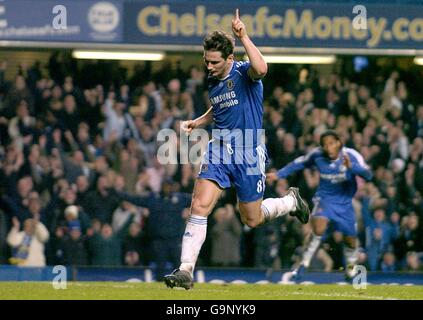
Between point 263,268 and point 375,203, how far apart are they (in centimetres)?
248

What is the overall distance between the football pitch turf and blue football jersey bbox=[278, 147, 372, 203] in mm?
1541

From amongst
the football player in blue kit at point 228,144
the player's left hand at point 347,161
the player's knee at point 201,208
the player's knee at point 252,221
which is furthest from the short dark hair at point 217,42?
the player's left hand at point 347,161

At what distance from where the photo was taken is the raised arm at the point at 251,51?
946 cm

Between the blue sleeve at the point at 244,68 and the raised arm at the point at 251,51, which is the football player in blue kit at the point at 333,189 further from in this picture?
the raised arm at the point at 251,51

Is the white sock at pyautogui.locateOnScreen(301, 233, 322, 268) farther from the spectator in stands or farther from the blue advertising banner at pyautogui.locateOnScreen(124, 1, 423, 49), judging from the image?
the blue advertising banner at pyautogui.locateOnScreen(124, 1, 423, 49)

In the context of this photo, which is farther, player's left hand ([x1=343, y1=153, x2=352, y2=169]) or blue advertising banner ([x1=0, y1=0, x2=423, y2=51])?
blue advertising banner ([x1=0, y1=0, x2=423, y2=51])

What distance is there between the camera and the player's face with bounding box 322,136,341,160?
46.4 feet

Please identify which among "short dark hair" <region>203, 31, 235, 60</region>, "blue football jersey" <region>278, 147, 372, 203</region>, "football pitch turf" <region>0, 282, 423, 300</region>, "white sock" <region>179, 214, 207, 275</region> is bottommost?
"football pitch turf" <region>0, 282, 423, 300</region>

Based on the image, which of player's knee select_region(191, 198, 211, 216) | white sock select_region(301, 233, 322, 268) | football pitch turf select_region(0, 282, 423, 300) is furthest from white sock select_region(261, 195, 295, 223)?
white sock select_region(301, 233, 322, 268)

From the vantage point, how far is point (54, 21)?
57.1ft

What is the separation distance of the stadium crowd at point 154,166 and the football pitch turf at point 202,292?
83.6 inches

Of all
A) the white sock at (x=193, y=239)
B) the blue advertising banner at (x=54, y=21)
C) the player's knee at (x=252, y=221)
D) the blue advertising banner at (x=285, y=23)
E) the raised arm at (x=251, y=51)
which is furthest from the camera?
the blue advertising banner at (x=285, y=23)

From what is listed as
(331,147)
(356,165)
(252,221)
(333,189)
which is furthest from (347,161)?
(252,221)

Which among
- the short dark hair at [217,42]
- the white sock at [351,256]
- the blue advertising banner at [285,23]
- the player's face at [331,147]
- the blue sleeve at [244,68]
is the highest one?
the blue advertising banner at [285,23]
